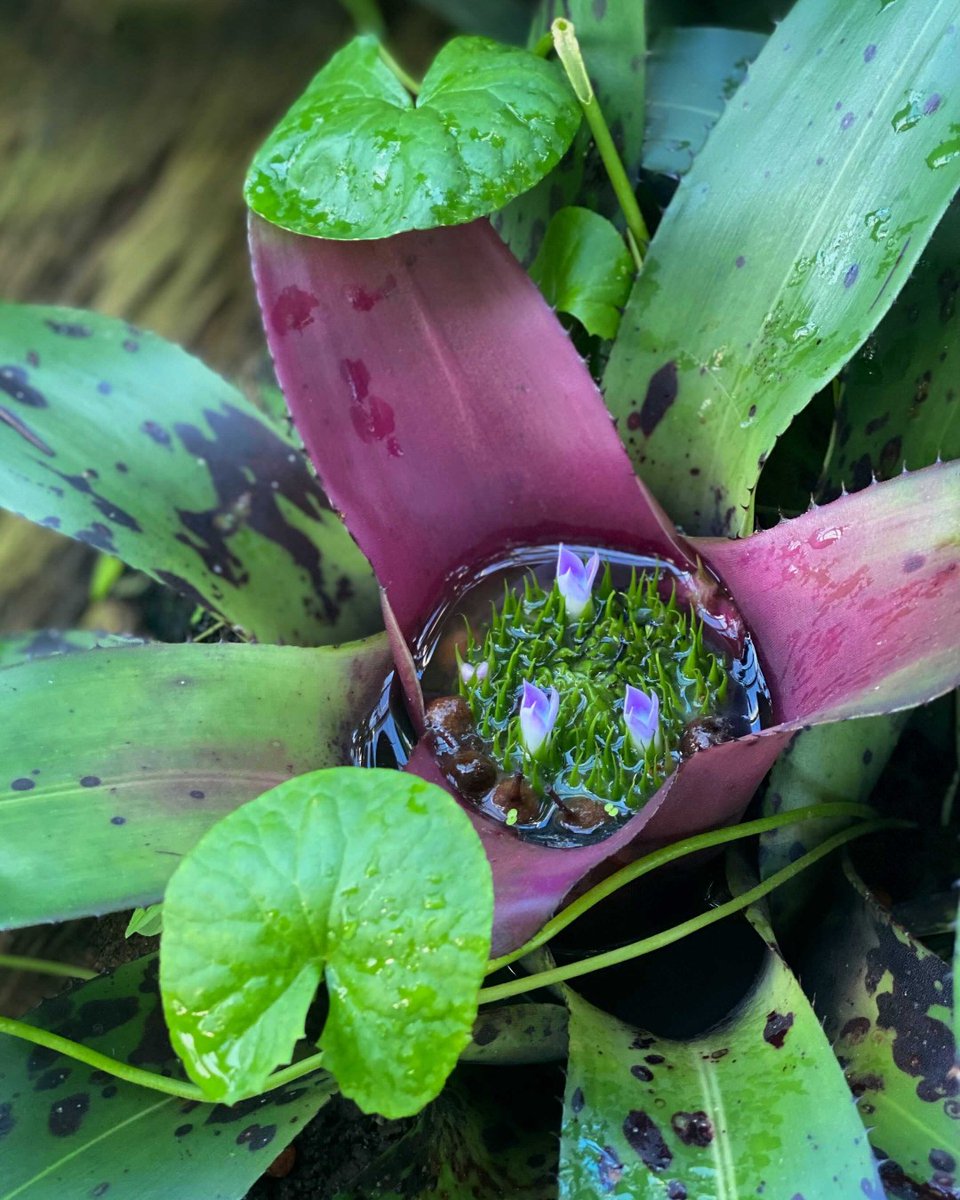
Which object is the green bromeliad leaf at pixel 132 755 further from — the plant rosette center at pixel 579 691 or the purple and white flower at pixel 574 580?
the purple and white flower at pixel 574 580

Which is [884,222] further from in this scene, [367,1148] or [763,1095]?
[367,1148]

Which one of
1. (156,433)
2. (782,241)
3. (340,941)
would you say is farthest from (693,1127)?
(156,433)

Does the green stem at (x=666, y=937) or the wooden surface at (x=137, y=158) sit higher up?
the wooden surface at (x=137, y=158)

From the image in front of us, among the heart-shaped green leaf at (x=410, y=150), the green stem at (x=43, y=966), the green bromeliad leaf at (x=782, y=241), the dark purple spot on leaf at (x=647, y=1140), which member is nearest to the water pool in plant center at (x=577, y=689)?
the green bromeliad leaf at (x=782, y=241)

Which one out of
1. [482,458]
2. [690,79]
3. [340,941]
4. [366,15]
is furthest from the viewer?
[366,15]

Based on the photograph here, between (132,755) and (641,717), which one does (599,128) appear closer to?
(641,717)

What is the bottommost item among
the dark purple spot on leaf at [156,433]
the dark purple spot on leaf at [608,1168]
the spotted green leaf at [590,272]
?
the dark purple spot on leaf at [608,1168]

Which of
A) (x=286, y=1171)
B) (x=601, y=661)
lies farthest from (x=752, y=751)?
(x=286, y=1171)
